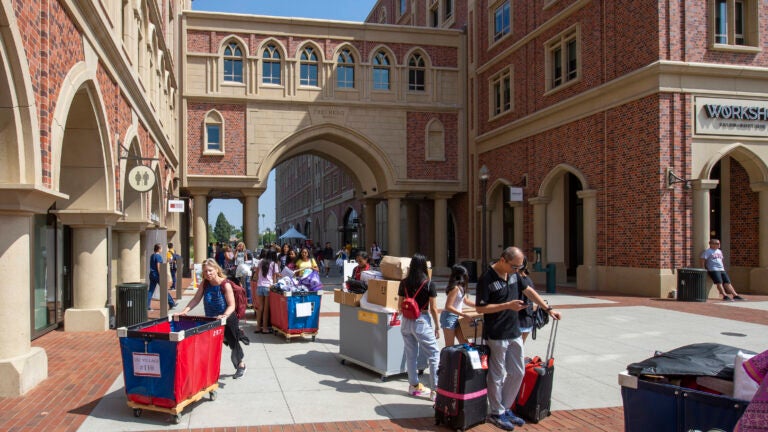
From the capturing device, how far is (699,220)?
665 inches

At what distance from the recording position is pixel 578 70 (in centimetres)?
2039

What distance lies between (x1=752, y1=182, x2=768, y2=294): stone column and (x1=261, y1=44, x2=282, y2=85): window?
61.9 ft

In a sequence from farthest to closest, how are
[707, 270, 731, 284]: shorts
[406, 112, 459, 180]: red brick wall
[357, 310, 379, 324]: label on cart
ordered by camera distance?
[406, 112, 459, 180]: red brick wall → [707, 270, 731, 284]: shorts → [357, 310, 379, 324]: label on cart

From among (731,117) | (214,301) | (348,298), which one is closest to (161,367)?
(214,301)

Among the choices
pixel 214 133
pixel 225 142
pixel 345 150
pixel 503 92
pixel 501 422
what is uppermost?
pixel 503 92

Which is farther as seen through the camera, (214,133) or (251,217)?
(251,217)

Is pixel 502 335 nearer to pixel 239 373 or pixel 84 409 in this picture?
pixel 239 373

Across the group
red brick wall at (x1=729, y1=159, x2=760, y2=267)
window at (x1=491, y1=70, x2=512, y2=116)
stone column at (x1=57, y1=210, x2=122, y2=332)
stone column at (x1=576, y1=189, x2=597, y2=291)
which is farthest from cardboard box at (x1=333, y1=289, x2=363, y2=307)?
window at (x1=491, y1=70, x2=512, y2=116)

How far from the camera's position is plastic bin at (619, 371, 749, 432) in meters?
3.59

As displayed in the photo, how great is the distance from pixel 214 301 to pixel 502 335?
341 centimetres

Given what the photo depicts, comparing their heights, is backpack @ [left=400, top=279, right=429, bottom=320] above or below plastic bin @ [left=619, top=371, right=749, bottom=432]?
above

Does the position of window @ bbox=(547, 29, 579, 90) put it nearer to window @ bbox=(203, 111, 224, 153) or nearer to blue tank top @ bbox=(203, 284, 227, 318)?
window @ bbox=(203, 111, 224, 153)

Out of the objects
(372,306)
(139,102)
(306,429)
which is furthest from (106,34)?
(306,429)

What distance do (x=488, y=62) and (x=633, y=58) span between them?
9579 millimetres
